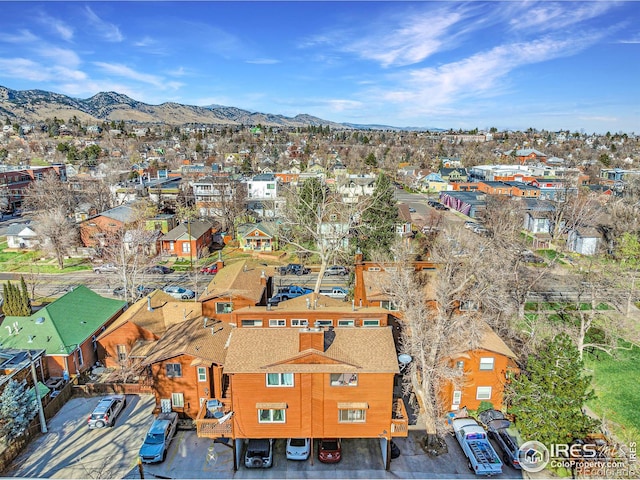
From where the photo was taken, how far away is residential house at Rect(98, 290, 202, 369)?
2781 cm

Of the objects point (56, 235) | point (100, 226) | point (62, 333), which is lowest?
point (62, 333)

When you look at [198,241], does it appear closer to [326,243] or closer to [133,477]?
[326,243]

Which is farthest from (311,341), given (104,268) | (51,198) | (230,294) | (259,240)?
(51,198)

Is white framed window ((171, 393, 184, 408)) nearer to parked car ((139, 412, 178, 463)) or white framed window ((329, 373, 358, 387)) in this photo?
parked car ((139, 412, 178, 463))

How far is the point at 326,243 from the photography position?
47969 millimetres

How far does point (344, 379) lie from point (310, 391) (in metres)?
1.73

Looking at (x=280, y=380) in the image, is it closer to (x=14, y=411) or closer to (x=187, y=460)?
(x=187, y=460)

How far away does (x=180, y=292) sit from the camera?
41.3 m

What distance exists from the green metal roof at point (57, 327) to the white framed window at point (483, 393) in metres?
25.9

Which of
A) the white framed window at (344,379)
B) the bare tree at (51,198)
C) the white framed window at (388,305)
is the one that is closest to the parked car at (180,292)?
the white framed window at (388,305)

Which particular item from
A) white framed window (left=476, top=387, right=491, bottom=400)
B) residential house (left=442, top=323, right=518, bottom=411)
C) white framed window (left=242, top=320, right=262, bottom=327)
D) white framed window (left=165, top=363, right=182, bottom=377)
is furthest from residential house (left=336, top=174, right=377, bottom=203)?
white framed window (left=165, top=363, right=182, bottom=377)

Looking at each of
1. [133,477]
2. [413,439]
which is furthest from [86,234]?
[413,439]

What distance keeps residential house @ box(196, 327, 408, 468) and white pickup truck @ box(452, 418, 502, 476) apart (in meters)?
3.59

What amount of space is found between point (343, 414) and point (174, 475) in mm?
8642
